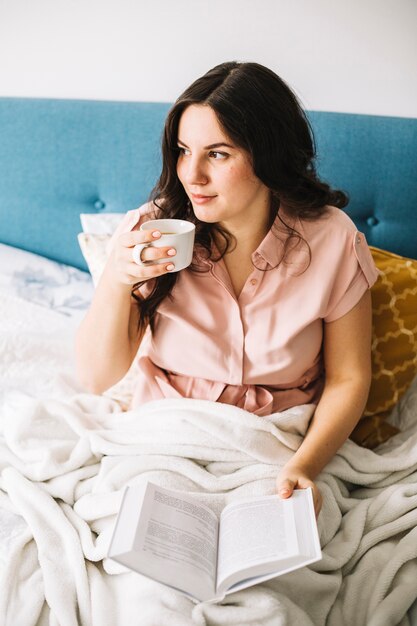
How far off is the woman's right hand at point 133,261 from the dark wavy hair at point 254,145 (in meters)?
0.14

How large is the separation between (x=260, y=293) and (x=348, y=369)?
0.23 m

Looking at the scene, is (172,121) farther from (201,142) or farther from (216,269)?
(216,269)

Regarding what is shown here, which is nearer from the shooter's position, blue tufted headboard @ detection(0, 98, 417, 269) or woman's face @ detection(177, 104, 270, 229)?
woman's face @ detection(177, 104, 270, 229)

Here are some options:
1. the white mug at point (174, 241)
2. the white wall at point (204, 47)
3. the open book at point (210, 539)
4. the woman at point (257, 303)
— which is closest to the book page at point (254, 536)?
the open book at point (210, 539)

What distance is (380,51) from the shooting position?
6.03 ft

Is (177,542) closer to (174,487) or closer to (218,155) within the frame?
(174,487)

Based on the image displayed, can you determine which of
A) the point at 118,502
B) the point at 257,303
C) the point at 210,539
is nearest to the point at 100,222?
the point at 257,303

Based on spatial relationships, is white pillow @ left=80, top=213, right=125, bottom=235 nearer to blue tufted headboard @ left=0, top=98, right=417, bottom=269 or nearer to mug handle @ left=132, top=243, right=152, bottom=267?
blue tufted headboard @ left=0, top=98, right=417, bottom=269

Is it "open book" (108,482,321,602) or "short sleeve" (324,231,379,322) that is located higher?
"short sleeve" (324,231,379,322)

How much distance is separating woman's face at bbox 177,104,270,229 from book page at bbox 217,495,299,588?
0.51 m

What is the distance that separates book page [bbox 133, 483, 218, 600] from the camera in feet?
2.90

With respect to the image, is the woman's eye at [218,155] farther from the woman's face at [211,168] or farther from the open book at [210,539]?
the open book at [210,539]

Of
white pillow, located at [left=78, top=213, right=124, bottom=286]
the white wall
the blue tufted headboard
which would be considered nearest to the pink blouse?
white pillow, located at [left=78, top=213, right=124, bottom=286]

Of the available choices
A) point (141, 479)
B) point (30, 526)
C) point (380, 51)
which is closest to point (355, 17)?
point (380, 51)
